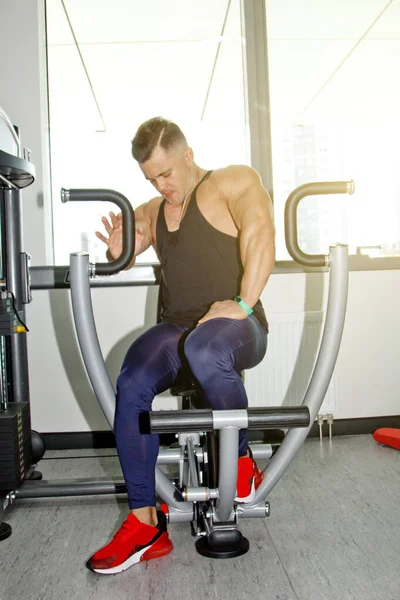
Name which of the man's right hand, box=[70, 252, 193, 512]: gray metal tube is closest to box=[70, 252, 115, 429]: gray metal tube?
box=[70, 252, 193, 512]: gray metal tube

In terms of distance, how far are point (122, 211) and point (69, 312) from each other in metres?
1.42

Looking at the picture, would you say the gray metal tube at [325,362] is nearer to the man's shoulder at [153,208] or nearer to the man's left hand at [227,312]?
the man's left hand at [227,312]

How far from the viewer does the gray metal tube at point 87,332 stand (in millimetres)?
1892

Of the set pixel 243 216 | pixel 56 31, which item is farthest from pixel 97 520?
pixel 56 31

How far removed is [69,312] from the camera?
3201 mm

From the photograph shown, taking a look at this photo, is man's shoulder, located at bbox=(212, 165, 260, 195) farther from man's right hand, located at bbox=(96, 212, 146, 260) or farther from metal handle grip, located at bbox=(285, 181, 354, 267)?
man's right hand, located at bbox=(96, 212, 146, 260)

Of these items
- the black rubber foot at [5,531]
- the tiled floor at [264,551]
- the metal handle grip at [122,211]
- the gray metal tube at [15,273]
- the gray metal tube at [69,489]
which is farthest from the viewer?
the gray metal tube at [15,273]

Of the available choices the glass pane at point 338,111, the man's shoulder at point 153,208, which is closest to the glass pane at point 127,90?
the glass pane at point 338,111

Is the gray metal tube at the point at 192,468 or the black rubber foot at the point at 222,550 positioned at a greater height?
the gray metal tube at the point at 192,468

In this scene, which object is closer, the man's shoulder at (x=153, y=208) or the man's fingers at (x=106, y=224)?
the man's fingers at (x=106, y=224)

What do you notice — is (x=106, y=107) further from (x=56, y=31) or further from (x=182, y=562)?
(x=182, y=562)

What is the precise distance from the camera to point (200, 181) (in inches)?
79.4

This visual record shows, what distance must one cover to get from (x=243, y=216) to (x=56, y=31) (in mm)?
2031

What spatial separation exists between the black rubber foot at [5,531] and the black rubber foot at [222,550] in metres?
0.64
